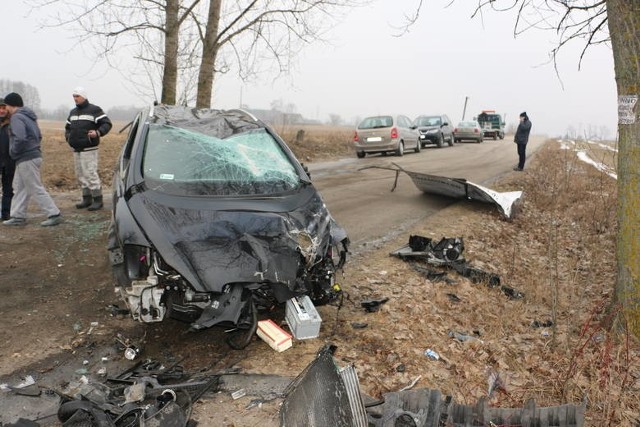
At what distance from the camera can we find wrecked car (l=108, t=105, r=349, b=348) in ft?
11.3

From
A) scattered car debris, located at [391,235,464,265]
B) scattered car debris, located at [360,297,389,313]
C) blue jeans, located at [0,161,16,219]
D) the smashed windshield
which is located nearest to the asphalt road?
scattered car debris, located at [391,235,464,265]

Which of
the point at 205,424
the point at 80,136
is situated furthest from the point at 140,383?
the point at 80,136

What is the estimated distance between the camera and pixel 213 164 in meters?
4.48

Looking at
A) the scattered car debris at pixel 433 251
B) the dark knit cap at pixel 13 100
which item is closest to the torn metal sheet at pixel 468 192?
the scattered car debris at pixel 433 251

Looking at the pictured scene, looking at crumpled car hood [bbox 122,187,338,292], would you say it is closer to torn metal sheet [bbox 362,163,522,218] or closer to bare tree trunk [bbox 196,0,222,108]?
torn metal sheet [bbox 362,163,522,218]

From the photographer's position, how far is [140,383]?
3.06 m

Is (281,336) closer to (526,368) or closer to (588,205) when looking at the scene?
(526,368)

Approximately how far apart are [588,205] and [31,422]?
1067 cm

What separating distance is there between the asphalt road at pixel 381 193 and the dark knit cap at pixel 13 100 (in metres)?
5.15

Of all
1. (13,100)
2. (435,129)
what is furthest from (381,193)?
(435,129)

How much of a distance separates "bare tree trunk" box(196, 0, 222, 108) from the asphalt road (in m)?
3.49

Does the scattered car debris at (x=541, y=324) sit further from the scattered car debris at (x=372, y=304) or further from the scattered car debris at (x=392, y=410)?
the scattered car debris at (x=392, y=410)

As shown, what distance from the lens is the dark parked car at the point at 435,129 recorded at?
944 inches

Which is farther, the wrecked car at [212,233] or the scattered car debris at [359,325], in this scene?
the scattered car debris at [359,325]
